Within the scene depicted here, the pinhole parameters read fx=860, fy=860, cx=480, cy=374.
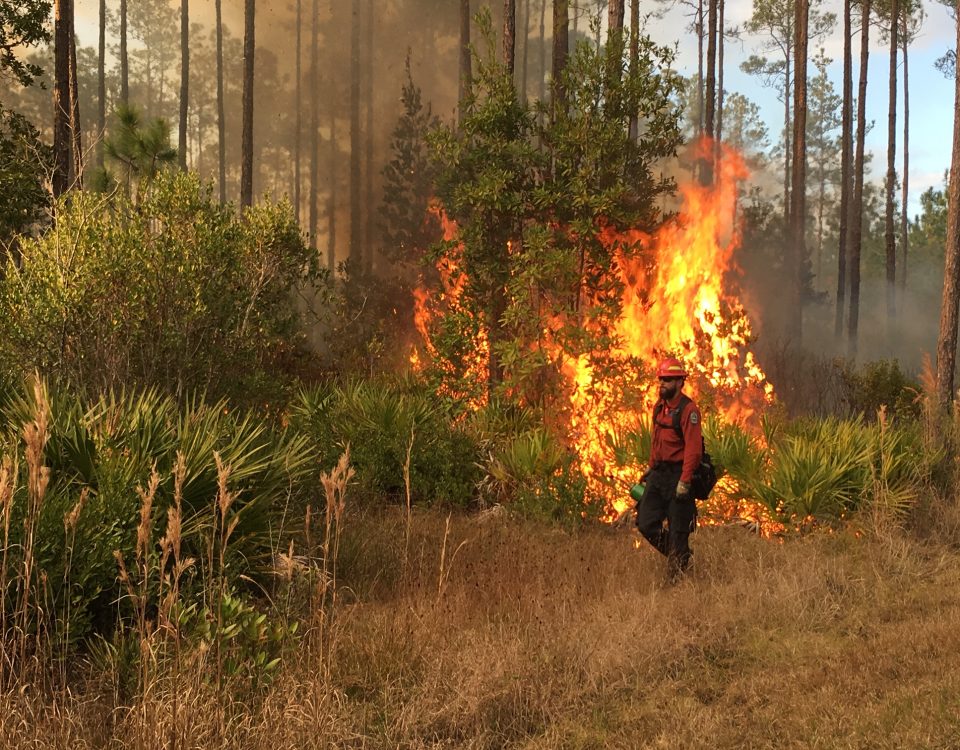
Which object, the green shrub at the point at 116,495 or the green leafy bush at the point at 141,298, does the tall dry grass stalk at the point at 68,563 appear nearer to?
the green shrub at the point at 116,495

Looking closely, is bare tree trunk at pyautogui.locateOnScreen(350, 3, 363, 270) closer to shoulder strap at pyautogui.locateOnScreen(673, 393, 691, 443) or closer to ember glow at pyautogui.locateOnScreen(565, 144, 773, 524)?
ember glow at pyautogui.locateOnScreen(565, 144, 773, 524)

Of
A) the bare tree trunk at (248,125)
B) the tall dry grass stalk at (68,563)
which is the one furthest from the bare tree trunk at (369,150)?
the tall dry grass stalk at (68,563)

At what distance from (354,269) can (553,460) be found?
64.0 feet

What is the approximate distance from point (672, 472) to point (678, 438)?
0.31 metres

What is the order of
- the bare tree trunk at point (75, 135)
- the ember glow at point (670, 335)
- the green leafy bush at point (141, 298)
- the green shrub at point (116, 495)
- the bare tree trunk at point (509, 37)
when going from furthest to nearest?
the bare tree trunk at point (509, 37) → the ember glow at point (670, 335) → the bare tree trunk at point (75, 135) → the green leafy bush at point (141, 298) → the green shrub at point (116, 495)

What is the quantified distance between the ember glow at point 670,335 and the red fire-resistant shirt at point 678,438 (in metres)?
2.83

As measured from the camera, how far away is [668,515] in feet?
24.4

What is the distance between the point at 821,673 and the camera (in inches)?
203

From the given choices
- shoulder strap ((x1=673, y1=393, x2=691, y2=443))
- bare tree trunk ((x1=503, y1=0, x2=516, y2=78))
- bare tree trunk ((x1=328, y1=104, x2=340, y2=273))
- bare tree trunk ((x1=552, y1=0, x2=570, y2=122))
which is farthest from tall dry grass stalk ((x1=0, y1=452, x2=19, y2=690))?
bare tree trunk ((x1=328, y1=104, x2=340, y2=273))

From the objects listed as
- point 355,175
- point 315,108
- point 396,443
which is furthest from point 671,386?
point 315,108

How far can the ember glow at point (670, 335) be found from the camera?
11.1 metres

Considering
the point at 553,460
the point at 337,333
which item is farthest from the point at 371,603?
the point at 337,333

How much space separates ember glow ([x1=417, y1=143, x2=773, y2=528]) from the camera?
1109 centimetres

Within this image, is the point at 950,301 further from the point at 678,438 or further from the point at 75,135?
the point at 75,135
